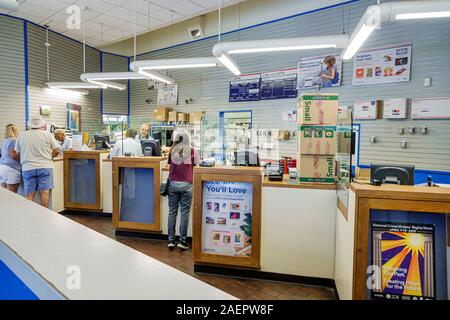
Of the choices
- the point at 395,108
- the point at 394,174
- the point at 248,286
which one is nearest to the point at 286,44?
the point at 394,174

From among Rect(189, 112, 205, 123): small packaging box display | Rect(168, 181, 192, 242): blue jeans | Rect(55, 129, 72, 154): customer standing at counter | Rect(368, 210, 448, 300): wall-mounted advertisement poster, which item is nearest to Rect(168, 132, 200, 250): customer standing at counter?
Rect(168, 181, 192, 242): blue jeans

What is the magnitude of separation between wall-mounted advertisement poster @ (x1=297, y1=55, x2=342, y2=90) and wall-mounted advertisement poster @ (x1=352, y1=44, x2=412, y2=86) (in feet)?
1.22

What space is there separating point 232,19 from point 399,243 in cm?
700

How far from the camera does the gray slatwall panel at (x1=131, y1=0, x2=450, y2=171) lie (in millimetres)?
4754

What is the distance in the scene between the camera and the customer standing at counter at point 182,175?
12.4 ft

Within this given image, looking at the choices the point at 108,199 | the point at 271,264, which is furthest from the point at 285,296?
the point at 108,199

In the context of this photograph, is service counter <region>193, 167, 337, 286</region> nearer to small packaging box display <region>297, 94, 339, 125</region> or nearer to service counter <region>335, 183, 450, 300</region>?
small packaging box display <region>297, 94, 339, 125</region>

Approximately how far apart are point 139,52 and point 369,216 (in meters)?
9.60

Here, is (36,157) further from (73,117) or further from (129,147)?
(73,117)

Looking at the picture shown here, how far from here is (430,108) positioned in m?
4.78

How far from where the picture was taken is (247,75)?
285 inches

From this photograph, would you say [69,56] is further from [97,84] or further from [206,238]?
[206,238]

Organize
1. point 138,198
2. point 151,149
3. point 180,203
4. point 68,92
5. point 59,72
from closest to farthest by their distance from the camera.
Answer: point 180,203 < point 138,198 < point 151,149 < point 59,72 < point 68,92

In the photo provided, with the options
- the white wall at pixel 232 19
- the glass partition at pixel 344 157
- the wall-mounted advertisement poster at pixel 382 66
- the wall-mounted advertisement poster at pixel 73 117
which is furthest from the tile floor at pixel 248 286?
the wall-mounted advertisement poster at pixel 73 117
